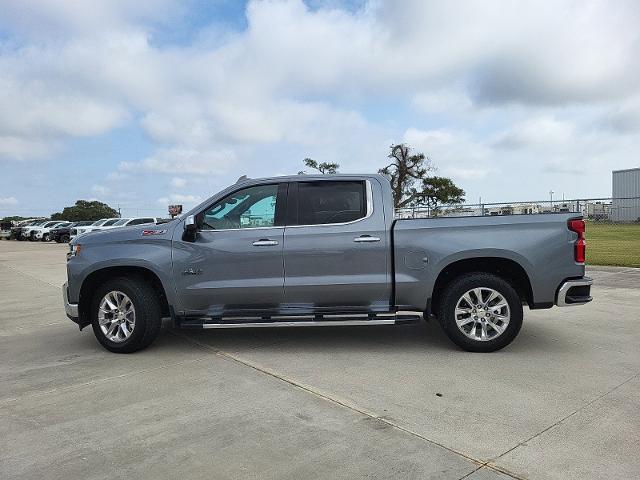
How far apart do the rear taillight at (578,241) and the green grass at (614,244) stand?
9143mm

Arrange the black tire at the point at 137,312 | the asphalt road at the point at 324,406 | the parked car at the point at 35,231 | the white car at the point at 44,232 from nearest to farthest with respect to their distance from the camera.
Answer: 1. the asphalt road at the point at 324,406
2. the black tire at the point at 137,312
3. the white car at the point at 44,232
4. the parked car at the point at 35,231

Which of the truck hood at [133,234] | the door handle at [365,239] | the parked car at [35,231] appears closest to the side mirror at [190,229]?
the truck hood at [133,234]

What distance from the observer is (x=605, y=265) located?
1355 cm

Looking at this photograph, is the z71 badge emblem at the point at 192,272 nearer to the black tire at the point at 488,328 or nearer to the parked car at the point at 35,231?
the black tire at the point at 488,328

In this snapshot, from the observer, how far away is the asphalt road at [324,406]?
3.27 metres

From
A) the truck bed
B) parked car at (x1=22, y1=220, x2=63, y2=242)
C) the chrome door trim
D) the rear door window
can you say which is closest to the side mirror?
the chrome door trim

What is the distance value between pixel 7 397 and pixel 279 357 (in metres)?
2.48

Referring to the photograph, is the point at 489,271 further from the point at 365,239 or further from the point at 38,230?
the point at 38,230

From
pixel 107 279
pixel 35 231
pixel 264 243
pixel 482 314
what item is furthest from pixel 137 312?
pixel 35 231

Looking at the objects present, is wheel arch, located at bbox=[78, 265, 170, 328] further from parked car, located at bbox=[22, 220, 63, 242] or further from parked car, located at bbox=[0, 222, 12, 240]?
parked car, located at bbox=[0, 222, 12, 240]

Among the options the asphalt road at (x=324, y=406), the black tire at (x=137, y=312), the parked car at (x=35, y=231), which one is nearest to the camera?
the asphalt road at (x=324, y=406)

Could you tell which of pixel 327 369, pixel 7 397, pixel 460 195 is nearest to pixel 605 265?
pixel 327 369

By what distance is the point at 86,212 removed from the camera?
77250 mm

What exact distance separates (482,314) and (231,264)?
272 centimetres
